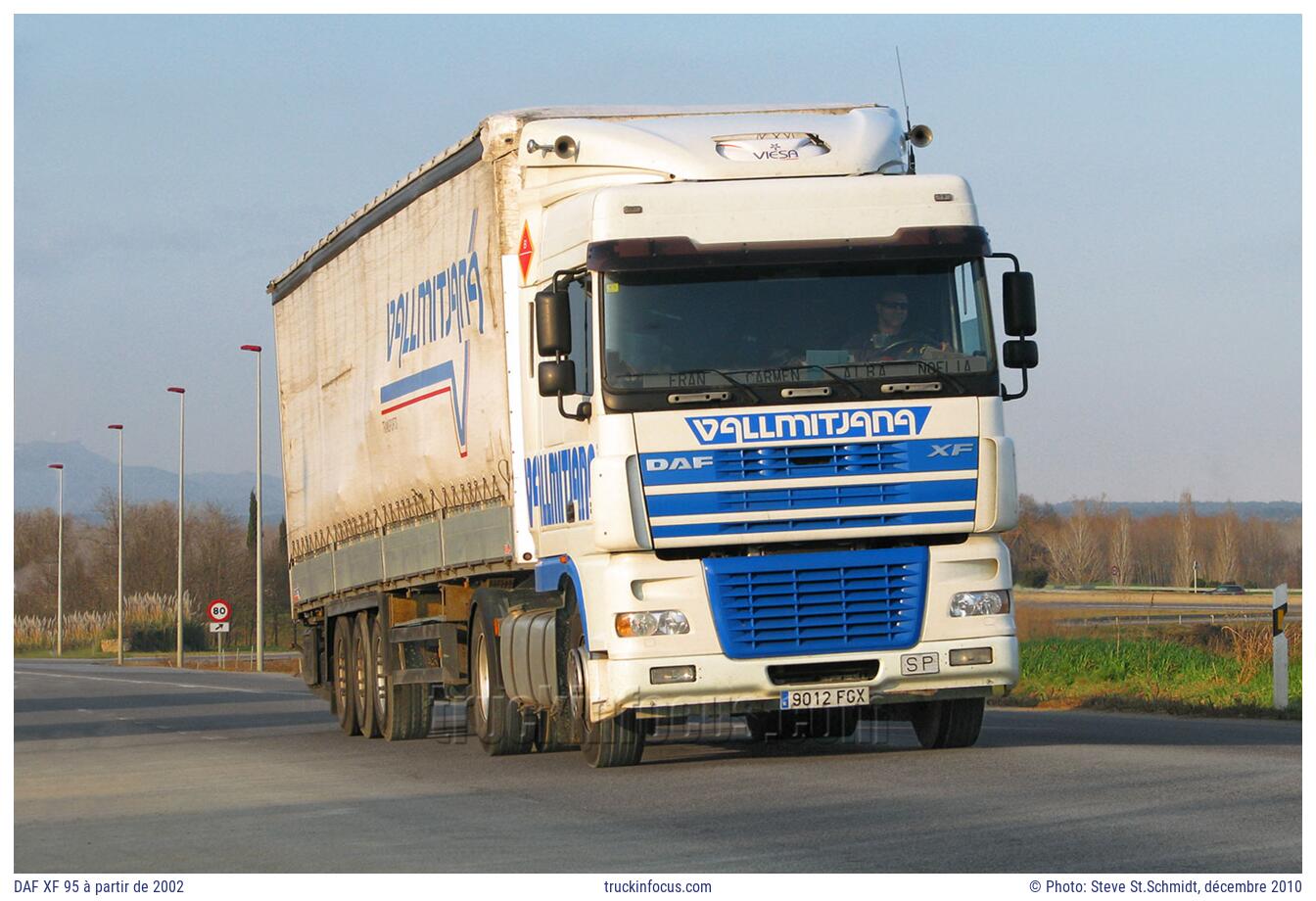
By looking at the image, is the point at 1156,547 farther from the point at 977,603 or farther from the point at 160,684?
the point at 977,603

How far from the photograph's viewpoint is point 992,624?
14.3 metres

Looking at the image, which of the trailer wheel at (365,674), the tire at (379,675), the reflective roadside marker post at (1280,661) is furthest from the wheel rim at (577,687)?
the reflective roadside marker post at (1280,661)

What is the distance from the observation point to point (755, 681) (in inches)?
551

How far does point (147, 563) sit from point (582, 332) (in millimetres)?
117969

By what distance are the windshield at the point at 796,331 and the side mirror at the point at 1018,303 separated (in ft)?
0.54

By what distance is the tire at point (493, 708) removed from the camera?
16.8 meters

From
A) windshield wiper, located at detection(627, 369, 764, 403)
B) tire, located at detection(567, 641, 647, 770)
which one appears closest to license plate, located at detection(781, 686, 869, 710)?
tire, located at detection(567, 641, 647, 770)

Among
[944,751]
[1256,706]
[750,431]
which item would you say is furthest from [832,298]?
[1256,706]

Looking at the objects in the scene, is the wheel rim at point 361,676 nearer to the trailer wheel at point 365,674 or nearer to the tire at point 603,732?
the trailer wheel at point 365,674

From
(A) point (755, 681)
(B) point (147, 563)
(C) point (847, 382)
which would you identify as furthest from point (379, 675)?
(B) point (147, 563)

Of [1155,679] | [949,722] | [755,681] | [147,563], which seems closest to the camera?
[755,681]

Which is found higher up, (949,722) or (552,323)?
(552,323)

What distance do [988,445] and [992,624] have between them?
1.17 meters

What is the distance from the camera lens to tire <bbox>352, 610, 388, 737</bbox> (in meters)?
20.2
